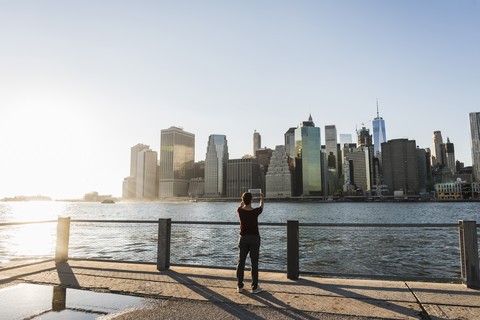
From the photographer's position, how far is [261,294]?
6156mm

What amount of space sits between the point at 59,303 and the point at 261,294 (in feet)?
11.6

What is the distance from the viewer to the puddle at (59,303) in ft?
16.5

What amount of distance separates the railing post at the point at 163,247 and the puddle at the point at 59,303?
2130 millimetres

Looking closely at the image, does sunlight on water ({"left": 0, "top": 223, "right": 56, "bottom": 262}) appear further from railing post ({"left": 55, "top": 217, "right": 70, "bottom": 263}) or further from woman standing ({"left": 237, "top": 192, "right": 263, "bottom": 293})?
woman standing ({"left": 237, "top": 192, "right": 263, "bottom": 293})

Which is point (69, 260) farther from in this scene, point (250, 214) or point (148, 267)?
point (250, 214)

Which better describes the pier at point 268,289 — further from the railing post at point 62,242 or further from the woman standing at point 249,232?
the woman standing at point 249,232

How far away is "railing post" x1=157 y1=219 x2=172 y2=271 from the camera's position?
824cm

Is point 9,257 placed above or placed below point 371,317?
below

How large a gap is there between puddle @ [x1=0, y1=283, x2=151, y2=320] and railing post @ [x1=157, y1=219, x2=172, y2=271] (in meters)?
2.13

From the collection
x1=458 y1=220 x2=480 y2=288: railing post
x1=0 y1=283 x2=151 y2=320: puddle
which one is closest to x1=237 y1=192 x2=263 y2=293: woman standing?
x1=0 y1=283 x2=151 y2=320: puddle

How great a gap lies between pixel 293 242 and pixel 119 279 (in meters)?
3.97

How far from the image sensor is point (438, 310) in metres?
5.16

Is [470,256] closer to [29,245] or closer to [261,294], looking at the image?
[261,294]

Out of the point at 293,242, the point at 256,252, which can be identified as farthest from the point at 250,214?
the point at 293,242
